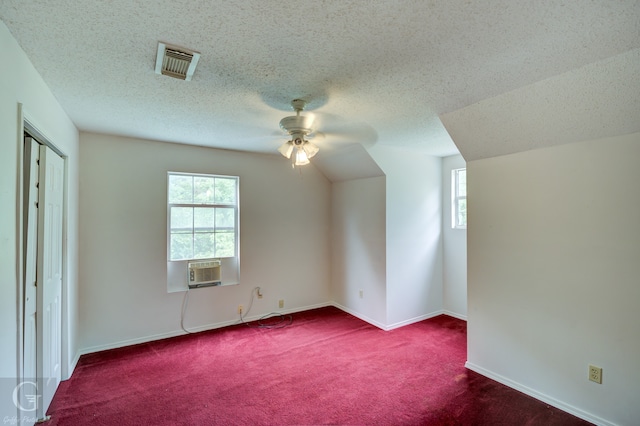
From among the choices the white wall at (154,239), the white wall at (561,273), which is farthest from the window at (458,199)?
the white wall at (154,239)

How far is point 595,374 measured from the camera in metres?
2.10

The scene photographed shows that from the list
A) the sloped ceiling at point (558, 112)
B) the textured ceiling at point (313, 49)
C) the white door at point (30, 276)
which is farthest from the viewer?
the white door at point (30, 276)

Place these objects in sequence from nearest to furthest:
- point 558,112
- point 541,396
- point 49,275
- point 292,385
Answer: point 558,112, point 49,275, point 541,396, point 292,385

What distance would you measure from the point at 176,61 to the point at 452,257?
407 cm

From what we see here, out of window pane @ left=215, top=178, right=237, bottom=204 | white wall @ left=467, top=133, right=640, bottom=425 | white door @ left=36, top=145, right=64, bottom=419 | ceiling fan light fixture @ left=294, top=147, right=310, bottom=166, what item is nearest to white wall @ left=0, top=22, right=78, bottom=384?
white door @ left=36, top=145, right=64, bottom=419

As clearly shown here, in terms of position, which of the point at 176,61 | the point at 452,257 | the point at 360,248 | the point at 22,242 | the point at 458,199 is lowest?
the point at 452,257

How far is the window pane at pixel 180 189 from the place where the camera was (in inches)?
145

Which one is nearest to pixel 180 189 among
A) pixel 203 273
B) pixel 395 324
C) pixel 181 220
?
pixel 181 220

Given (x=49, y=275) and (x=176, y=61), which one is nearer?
(x=176, y=61)

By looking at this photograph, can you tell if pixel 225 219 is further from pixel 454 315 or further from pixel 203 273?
pixel 454 315

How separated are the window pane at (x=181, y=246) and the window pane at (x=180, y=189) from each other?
17.4 inches

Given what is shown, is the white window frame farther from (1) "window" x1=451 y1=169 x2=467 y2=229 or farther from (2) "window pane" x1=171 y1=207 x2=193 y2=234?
(1) "window" x1=451 y1=169 x2=467 y2=229

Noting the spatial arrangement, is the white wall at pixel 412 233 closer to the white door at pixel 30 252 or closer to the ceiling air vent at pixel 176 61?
the ceiling air vent at pixel 176 61

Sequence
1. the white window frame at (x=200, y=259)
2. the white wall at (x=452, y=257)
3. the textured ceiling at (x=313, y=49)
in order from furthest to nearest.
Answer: the white wall at (x=452, y=257), the white window frame at (x=200, y=259), the textured ceiling at (x=313, y=49)
